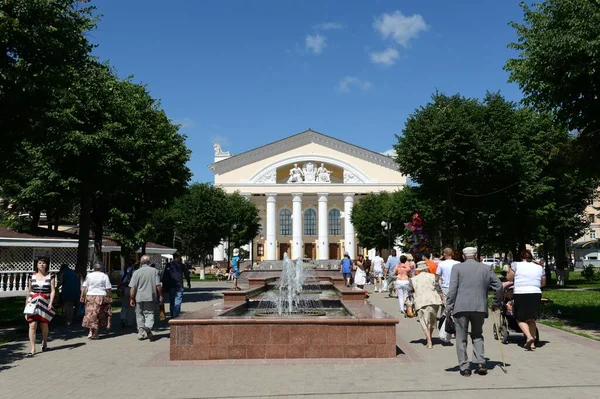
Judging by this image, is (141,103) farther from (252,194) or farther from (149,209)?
(252,194)

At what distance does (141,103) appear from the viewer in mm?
21469

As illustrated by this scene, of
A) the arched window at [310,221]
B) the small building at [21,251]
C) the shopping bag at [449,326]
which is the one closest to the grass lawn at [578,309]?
the shopping bag at [449,326]

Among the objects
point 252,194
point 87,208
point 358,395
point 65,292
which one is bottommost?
point 358,395

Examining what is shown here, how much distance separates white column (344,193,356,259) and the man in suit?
63.7m

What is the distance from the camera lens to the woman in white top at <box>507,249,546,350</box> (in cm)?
982

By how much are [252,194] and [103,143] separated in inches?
2248

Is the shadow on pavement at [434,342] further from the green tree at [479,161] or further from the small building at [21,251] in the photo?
the small building at [21,251]

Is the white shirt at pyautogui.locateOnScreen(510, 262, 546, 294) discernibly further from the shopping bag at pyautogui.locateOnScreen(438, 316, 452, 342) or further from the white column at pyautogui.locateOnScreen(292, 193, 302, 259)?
the white column at pyautogui.locateOnScreen(292, 193, 302, 259)

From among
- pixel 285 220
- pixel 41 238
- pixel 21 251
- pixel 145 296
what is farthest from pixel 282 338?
pixel 285 220

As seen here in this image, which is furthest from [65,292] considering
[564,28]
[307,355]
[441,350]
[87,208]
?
[564,28]

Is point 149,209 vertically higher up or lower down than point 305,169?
lower down

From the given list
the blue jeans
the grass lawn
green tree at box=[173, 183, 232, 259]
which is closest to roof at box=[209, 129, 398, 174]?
green tree at box=[173, 183, 232, 259]

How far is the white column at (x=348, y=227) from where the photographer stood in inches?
2835

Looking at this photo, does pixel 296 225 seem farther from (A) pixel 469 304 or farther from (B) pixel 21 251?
(A) pixel 469 304
